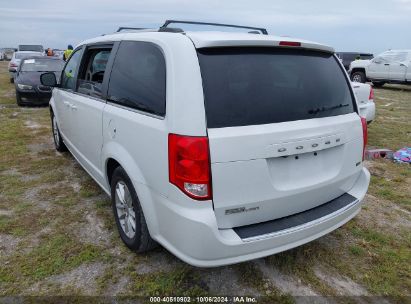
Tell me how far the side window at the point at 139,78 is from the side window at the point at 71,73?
135cm

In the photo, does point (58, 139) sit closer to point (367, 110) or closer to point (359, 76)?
point (367, 110)

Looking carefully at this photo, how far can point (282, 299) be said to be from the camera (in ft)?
8.75

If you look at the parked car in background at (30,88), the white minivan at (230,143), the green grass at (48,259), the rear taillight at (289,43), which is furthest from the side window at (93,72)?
the parked car in background at (30,88)

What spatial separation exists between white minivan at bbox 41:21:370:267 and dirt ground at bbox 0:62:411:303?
33cm

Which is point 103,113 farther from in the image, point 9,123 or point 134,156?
point 9,123

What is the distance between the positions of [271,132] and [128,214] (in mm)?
1488

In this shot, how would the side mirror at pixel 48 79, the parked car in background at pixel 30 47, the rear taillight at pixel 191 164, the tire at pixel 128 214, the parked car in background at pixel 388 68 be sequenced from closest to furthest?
the rear taillight at pixel 191 164 → the tire at pixel 128 214 → the side mirror at pixel 48 79 → the parked car in background at pixel 388 68 → the parked car in background at pixel 30 47

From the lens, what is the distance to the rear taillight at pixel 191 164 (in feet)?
7.26

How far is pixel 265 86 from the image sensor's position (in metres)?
2.49

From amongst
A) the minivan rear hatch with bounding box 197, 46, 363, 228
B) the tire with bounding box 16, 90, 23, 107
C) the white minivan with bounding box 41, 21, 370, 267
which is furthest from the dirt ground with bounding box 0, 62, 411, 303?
the tire with bounding box 16, 90, 23, 107

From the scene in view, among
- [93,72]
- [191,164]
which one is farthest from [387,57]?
[191,164]

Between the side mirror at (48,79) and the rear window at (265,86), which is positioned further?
the side mirror at (48,79)

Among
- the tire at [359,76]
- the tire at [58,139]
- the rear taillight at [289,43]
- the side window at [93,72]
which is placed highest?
the rear taillight at [289,43]

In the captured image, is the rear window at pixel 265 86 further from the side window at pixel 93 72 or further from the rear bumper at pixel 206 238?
the side window at pixel 93 72
